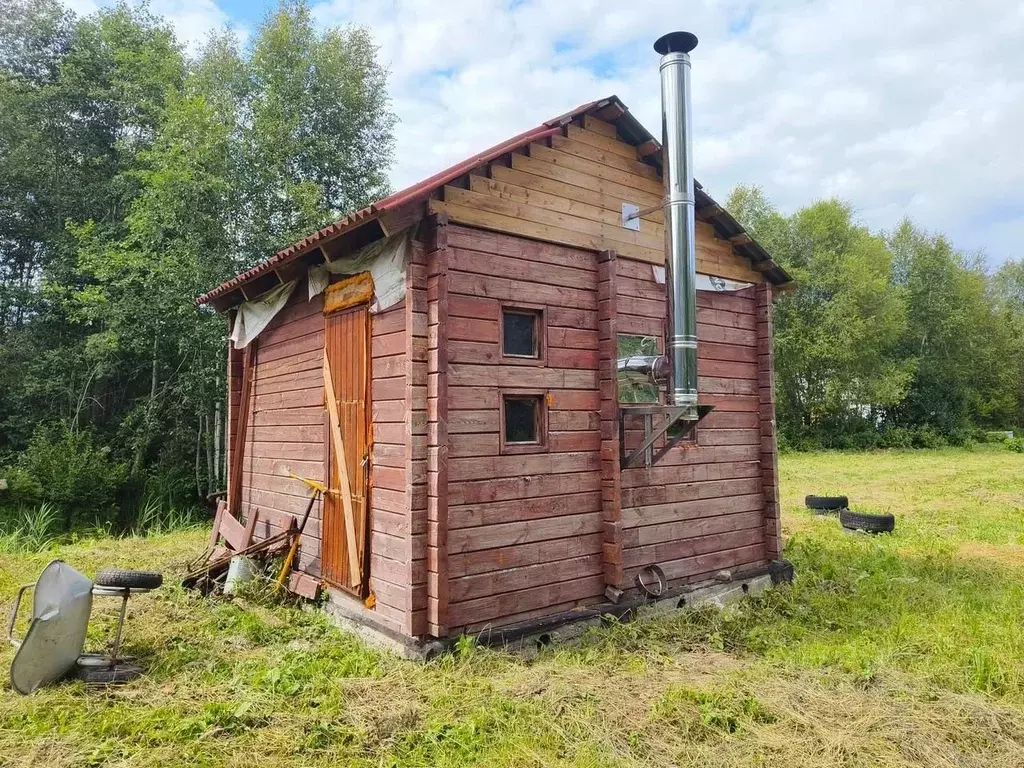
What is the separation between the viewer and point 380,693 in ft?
13.9

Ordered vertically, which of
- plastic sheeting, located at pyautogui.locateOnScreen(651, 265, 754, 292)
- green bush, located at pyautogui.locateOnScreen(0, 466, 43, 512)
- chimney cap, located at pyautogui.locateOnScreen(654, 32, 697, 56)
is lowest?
green bush, located at pyautogui.locateOnScreen(0, 466, 43, 512)

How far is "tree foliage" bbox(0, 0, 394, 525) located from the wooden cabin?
7.02 metres

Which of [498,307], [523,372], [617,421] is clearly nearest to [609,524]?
[617,421]

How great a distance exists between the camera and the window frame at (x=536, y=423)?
5.23 meters

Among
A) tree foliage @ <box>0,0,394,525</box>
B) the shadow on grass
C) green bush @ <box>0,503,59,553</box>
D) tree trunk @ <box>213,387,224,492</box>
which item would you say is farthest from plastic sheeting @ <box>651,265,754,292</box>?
tree trunk @ <box>213,387,224,492</box>

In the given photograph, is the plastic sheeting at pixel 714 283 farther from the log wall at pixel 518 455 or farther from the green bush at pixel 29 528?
the green bush at pixel 29 528

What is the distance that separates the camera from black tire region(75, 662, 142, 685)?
4426 mm

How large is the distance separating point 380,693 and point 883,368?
28726mm

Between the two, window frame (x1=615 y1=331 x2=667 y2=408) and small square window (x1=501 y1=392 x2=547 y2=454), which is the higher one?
window frame (x1=615 y1=331 x2=667 y2=408)

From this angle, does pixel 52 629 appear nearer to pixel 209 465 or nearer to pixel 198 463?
pixel 209 465

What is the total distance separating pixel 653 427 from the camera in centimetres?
616

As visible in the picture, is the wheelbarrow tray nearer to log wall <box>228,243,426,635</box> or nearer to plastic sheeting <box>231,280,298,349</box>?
log wall <box>228,243,426,635</box>

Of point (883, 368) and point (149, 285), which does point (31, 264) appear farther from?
point (883, 368)

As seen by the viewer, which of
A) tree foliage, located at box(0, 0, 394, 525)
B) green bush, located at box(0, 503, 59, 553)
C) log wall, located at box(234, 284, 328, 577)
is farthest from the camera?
tree foliage, located at box(0, 0, 394, 525)
